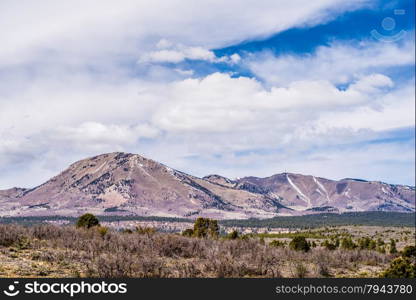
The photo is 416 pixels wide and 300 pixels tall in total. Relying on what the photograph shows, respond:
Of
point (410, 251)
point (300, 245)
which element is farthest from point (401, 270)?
point (300, 245)

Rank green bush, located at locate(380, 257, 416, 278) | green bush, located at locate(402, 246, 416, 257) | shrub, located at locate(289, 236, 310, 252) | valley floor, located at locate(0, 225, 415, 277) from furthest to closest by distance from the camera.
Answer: shrub, located at locate(289, 236, 310, 252), green bush, located at locate(402, 246, 416, 257), green bush, located at locate(380, 257, 416, 278), valley floor, located at locate(0, 225, 415, 277)

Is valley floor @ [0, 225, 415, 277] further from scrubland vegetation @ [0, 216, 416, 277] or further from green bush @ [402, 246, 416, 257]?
green bush @ [402, 246, 416, 257]

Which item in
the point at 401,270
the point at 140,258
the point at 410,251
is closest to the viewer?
the point at 140,258

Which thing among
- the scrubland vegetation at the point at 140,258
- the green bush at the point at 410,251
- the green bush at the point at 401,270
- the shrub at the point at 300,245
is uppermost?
the scrubland vegetation at the point at 140,258

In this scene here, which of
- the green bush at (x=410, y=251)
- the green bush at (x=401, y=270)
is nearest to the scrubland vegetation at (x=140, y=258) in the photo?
the green bush at (x=401, y=270)

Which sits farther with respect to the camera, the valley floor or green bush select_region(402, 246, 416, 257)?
green bush select_region(402, 246, 416, 257)

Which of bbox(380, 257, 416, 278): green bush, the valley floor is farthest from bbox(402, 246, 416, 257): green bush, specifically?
bbox(380, 257, 416, 278): green bush

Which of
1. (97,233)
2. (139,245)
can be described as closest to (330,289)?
(139,245)

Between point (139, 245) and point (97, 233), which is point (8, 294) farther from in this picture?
point (97, 233)

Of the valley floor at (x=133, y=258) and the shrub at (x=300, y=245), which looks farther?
the shrub at (x=300, y=245)

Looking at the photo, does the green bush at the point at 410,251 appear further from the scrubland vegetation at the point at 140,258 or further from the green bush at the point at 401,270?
the green bush at the point at 401,270

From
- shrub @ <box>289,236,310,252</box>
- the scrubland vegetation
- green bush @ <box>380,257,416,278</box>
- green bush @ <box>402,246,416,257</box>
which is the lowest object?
green bush @ <box>402,246,416,257</box>

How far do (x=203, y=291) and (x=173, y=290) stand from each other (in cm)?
103

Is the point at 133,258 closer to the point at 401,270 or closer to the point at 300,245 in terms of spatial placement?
the point at 401,270
